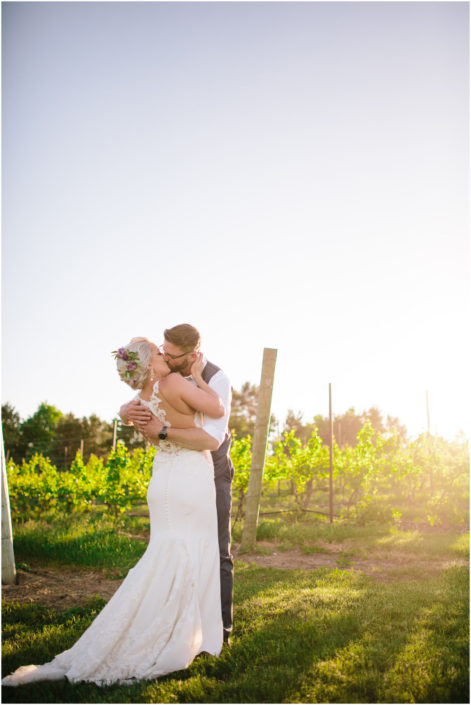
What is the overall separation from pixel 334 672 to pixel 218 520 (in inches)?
47.2

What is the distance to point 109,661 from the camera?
292 centimetres

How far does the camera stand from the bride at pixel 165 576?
2.93 m

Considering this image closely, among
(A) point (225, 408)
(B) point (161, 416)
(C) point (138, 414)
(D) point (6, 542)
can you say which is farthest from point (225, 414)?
(D) point (6, 542)

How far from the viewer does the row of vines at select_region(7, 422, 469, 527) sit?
9859 millimetres

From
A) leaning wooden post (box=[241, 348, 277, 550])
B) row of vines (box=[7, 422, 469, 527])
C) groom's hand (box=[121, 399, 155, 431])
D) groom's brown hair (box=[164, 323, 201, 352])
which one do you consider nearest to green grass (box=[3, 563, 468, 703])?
groom's hand (box=[121, 399, 155, 431])

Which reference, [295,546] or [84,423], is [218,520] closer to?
[295,546]

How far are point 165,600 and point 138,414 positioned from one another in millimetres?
1179

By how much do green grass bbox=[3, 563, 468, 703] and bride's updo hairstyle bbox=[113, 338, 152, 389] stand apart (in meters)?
1.76

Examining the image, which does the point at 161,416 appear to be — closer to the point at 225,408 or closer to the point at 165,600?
the point at 225,408

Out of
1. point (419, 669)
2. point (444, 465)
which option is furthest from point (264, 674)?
point (444, 465)

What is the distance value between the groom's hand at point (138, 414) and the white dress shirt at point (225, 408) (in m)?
0.37

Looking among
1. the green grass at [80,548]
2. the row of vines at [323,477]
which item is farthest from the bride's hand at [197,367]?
the row of vines at [323,477]

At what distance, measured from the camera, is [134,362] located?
129 inches

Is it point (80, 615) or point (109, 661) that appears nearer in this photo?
point (109, 661)
